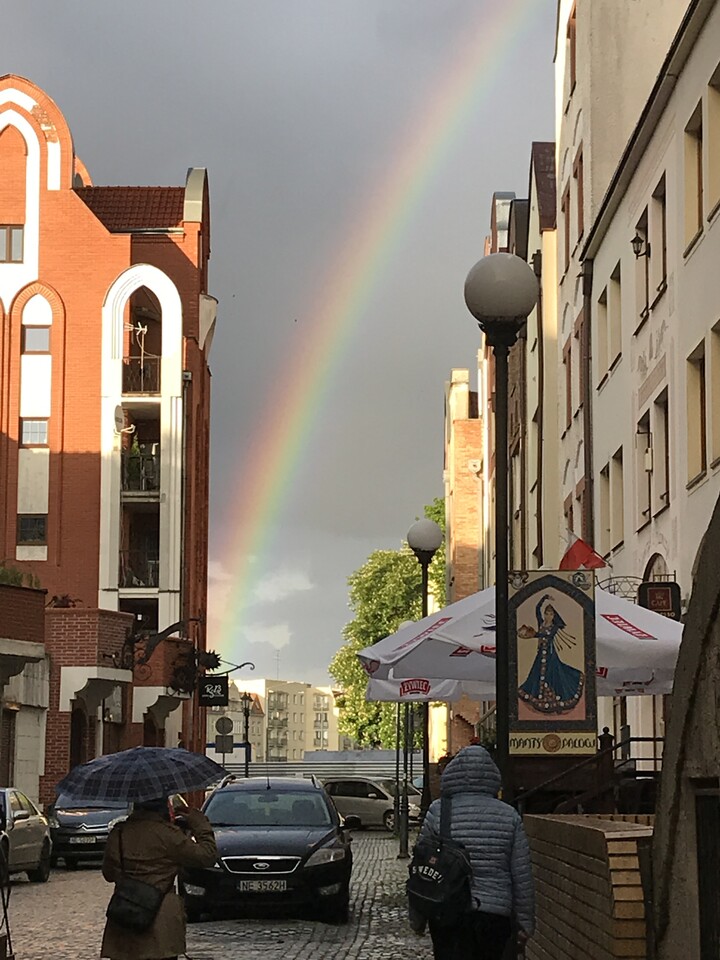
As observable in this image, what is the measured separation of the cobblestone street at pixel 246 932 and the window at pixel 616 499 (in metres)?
8.23

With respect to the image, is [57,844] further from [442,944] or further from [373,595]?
[373,595]

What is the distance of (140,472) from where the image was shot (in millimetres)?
58438

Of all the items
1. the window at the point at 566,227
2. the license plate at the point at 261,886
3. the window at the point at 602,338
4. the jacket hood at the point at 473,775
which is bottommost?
the license plate at the point at 261,886

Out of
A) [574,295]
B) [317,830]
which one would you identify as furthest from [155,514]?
[317,830]

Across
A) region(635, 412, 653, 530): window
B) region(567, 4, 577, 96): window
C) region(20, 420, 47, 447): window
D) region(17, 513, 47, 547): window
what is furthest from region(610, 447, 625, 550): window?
region(20, 420, 47, 447): window

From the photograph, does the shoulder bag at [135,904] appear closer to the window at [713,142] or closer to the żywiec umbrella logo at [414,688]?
the żywiec umbrella logo at [414,688]

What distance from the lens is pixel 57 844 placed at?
1256 inches

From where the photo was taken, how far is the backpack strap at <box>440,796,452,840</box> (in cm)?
868

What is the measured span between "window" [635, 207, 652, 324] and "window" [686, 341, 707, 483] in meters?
3.54

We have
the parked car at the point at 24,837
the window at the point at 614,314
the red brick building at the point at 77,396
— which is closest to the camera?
the parked car at the point at 24,837

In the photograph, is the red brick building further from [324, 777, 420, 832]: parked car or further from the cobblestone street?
the cobblestone street

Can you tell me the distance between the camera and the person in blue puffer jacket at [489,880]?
846cm

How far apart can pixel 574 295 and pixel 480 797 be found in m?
28.8

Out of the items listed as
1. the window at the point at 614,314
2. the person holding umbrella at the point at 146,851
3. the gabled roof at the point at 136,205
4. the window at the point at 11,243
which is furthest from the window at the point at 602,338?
the gabled roof at the point at 136,205
